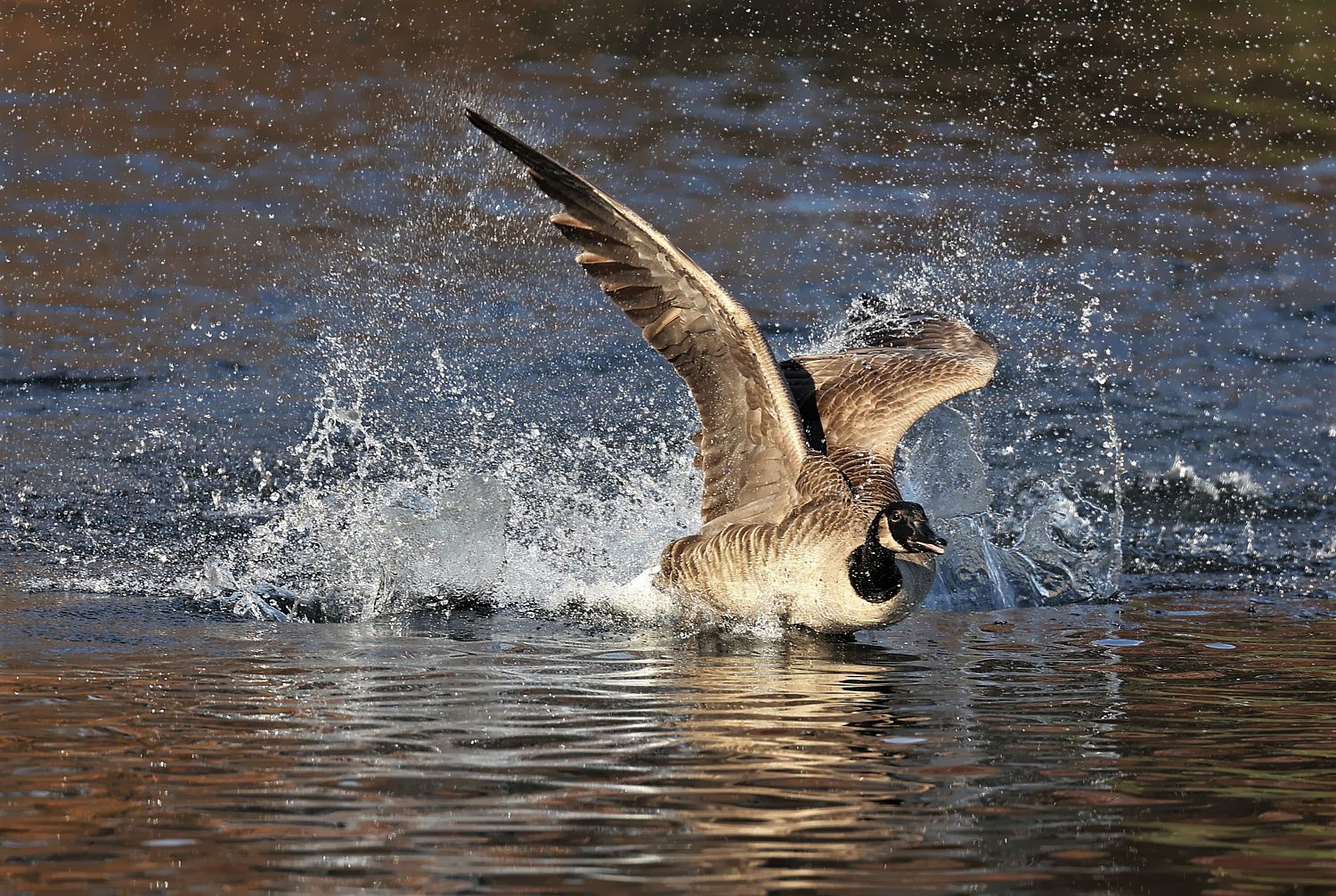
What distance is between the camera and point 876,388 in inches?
348

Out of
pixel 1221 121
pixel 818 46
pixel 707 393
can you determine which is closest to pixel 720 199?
pixel 818 46

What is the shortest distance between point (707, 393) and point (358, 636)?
1.96 m

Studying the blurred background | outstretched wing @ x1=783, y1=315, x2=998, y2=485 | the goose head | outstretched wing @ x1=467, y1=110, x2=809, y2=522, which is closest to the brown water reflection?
the goose head

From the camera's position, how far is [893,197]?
54.2 ft

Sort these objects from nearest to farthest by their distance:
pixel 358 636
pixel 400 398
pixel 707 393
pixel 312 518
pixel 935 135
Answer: pixel 358 636 < pixel 707 393 < pixel 312 518 < pixel 400 398 < pixel 935 135

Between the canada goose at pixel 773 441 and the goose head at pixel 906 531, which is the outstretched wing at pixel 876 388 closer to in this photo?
the canada goose at pixel 773 441

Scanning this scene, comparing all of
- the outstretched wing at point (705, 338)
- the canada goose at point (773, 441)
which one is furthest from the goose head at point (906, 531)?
the outstretched wing at point (705, 338)

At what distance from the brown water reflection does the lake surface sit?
0.02 m

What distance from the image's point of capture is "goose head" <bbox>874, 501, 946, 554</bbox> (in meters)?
7.18

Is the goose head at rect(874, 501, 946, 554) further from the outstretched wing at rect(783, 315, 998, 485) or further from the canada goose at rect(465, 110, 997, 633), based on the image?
the outstretched wing at rect(783, 315, 998, 485)

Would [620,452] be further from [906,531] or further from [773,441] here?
[906,531]

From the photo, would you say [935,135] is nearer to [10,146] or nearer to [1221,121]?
[1221,121]

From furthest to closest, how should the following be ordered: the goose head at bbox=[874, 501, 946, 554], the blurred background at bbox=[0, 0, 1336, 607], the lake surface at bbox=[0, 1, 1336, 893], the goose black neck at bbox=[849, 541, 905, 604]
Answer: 1. the blurred background at bbox=[0, 0, 1336, 607]
2. the goose black neck at bbox=[849, 541, 905, 604]
3. the goose head at bbox=[874, 501, 946, 554]
4. the lake surface at bbox=[0, 1, 1336, 893]

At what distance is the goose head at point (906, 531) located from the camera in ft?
23.6
